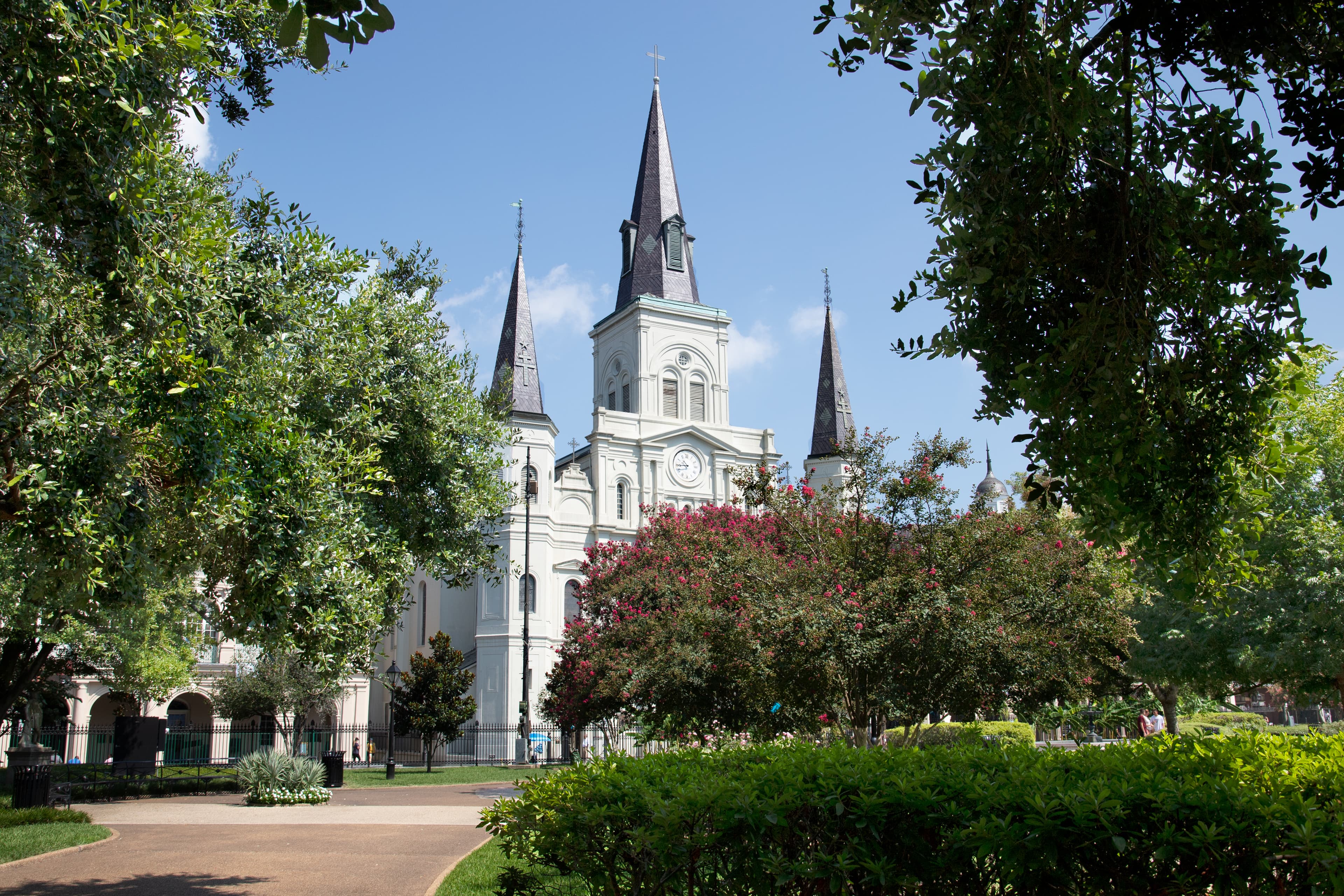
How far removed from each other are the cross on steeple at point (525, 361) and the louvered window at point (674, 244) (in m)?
11.1

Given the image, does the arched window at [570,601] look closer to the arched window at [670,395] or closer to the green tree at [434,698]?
the arched window at [670,395]

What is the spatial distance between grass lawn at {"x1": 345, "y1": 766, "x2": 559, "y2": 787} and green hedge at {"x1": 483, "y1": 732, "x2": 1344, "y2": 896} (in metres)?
19.5

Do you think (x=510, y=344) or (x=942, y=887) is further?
(x=510, y=344)

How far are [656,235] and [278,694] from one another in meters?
35.0

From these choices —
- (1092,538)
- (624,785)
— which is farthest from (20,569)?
(1092,538)

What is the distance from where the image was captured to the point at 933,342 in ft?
20.6

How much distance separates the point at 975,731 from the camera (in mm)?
23594

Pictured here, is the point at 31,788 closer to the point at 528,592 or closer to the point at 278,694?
the point at 278,694

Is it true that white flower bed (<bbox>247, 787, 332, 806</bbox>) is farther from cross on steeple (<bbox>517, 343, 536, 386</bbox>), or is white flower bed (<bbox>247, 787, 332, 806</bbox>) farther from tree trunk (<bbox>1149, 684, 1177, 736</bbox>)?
cross on steeple (<bbox>517, 343, 536, 386</bbox>)

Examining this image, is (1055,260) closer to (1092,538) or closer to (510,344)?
(1092,538)

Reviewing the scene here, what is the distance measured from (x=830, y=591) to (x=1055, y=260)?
7.51 metres

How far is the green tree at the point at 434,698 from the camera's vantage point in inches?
1362

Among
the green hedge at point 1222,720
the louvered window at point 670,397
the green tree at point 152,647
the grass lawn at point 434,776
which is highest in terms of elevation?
the louvered window at point 670,397

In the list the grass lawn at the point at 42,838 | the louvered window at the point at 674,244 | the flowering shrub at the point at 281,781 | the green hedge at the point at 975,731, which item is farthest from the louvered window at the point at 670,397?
the grass lawn at the point at 42,838
